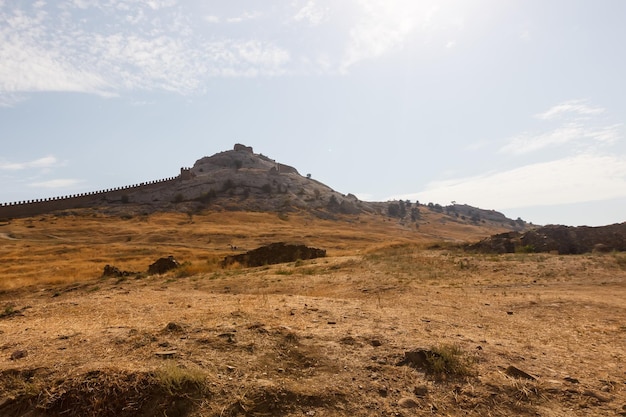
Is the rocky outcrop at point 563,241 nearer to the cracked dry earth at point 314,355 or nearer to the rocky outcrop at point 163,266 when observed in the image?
the cracked dry earth at point 314,355

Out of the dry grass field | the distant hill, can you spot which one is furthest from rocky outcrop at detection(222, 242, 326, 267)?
the distant hill

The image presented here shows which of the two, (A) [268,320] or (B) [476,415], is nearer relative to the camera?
(B) [476,415]

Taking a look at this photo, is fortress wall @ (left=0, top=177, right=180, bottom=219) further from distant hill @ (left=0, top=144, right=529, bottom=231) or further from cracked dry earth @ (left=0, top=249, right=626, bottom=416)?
cracked dry earth @ (left=0, top=249, right=626, bottom=416)

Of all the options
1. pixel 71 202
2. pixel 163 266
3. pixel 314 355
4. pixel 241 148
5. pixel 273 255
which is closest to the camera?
pixel 314 355

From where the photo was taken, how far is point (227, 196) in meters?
97.3

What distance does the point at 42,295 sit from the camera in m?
18.1

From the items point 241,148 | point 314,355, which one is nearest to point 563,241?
point 314,355

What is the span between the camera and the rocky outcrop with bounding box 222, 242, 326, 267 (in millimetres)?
28625

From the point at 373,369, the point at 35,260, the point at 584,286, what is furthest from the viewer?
the point at 35,260

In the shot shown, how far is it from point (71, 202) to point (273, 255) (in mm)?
74666

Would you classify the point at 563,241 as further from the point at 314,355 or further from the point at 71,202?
the point at 71,202

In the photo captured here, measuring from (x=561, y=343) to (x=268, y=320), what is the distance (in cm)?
641

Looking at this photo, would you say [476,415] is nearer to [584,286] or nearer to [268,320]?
[268,320]

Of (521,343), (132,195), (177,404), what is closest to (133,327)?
(177,404)
